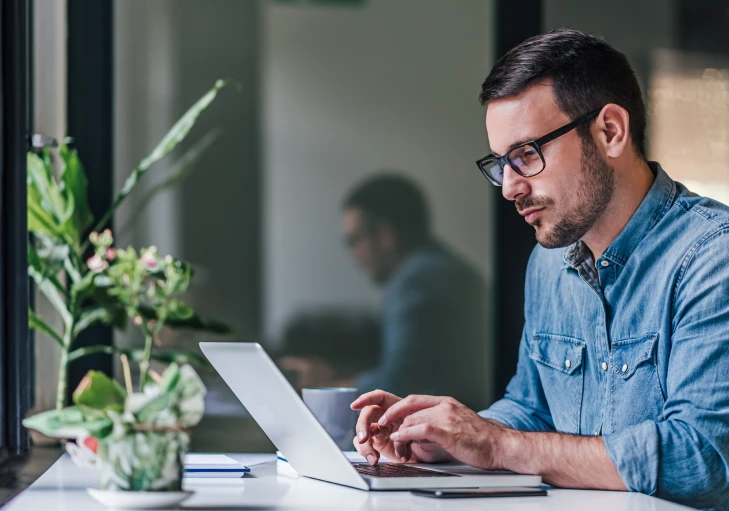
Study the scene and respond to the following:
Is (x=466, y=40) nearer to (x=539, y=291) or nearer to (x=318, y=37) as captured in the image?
(x=318, y=37)

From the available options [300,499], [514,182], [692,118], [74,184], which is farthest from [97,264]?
[692,118]

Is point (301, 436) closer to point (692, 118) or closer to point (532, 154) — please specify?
point (532, 154)

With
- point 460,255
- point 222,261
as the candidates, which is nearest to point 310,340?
point 222,261

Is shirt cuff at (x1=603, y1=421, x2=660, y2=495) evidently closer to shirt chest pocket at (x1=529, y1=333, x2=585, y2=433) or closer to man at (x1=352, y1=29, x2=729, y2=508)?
man at (x1=352, y1=29, x2=729, y2=508)

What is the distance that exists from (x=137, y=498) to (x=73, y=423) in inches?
4.3

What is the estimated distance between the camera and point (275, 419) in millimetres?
1290

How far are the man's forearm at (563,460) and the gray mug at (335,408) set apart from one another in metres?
0.30

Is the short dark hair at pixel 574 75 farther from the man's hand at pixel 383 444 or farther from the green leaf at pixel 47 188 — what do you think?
the green leaf at pixel 47 188

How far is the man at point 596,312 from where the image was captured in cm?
133

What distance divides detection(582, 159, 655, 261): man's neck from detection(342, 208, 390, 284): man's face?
1574 millimetres

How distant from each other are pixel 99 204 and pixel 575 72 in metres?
1.68

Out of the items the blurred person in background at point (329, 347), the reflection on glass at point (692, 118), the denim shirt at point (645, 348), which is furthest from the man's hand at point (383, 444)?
the reflection on glass at point (692, 118)

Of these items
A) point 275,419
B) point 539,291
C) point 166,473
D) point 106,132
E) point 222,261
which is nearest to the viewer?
point 166,473

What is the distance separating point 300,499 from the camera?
1180 mm
